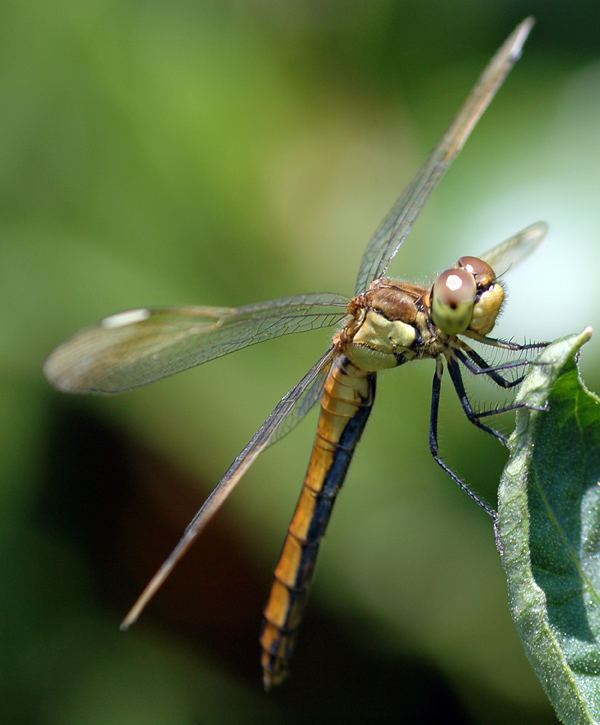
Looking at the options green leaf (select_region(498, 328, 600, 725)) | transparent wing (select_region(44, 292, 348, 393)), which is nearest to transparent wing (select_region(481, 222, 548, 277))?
transparent wing (select_region(44, 292, 348, 393))

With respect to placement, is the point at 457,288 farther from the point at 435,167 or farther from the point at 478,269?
the point at 435,167

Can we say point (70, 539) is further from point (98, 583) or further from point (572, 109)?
point (572, 109)

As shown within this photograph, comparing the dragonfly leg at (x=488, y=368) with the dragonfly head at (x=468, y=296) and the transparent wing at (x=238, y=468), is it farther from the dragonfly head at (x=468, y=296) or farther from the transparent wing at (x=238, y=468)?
the transparent wing at (x=238, y=468)

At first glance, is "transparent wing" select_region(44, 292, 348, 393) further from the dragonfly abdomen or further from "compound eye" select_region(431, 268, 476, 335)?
"compound eye" select_region(431, 268, 476, 335)

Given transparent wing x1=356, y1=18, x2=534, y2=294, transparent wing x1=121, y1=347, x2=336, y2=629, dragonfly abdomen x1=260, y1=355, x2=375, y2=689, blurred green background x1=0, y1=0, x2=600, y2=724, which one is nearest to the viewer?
transparent wing x1=121, y1=347, x2=336, y2=629

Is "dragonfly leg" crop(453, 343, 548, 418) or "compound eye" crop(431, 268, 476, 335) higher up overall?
"compound eye" crop(431, 268, 476, 335)

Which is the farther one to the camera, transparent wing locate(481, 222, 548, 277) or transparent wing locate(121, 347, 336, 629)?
transparent wing locate(481, 222, 548, 277)

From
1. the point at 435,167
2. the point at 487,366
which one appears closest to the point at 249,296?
the point at 435,167

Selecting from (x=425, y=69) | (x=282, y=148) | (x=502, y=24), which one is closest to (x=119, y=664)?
(x=282, y=148)
